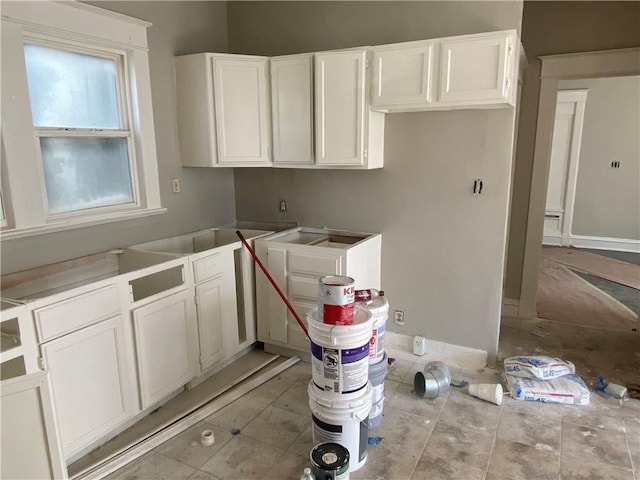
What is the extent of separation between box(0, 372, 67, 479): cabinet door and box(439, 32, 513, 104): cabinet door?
8.43 feet

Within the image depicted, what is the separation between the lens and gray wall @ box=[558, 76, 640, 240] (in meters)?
6.44

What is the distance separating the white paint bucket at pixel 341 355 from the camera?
1.96 m

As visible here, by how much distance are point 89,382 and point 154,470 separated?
551 millimetres

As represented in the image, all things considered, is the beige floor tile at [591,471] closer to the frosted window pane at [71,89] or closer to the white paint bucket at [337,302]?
the white paint bucket at [337,302]

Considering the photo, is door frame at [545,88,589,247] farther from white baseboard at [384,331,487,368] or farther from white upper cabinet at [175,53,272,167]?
white upper cabinet at [175,53,272,167]

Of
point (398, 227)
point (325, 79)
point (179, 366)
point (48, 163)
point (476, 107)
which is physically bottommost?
point (179, 366)

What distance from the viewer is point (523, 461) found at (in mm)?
2188

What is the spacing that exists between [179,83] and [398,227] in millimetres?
1946

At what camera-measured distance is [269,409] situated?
267 centimetres

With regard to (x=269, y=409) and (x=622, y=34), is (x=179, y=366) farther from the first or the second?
(x=622, y=34)

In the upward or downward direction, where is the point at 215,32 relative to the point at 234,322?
upward

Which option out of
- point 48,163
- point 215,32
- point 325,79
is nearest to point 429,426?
point 325,79

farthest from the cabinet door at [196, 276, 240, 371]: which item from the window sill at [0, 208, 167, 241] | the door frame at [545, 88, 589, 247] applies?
the door frame at [545, 88, 589, 247]

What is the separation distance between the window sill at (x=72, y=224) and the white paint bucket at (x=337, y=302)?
1.58 meters
